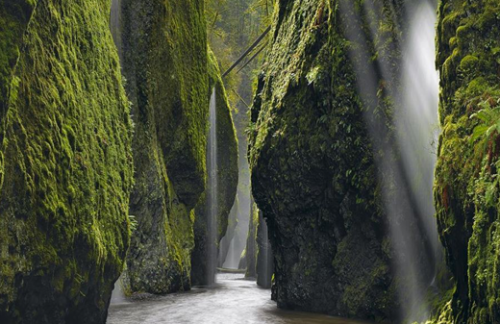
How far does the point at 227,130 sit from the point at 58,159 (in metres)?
20.8

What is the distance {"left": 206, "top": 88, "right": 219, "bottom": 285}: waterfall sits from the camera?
26297 mm

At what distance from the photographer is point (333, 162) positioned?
526 inches

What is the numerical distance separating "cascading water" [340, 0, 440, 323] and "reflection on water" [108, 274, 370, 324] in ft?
5.37

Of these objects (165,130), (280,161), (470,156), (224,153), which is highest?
(224,153)

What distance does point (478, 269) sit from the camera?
265 inches

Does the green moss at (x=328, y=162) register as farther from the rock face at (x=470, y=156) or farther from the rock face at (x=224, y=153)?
the rock face at (x=224, y=153)

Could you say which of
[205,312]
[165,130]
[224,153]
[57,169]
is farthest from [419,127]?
[224,153]

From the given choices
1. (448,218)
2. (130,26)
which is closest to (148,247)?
(130,26)

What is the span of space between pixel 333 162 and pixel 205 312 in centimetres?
439

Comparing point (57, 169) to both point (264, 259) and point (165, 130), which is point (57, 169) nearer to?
point (165, 130)

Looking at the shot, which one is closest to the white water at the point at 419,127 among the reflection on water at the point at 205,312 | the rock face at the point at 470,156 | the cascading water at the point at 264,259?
the reflection on water at the point at 205,312

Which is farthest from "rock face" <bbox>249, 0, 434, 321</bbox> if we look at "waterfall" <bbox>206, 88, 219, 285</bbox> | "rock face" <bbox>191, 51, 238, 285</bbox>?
"rock face" <bbox>191, 51, 238, 285</bbox>

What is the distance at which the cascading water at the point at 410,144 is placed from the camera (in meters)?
11.1

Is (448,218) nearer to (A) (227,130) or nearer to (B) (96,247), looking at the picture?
(B) (96,247)
